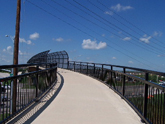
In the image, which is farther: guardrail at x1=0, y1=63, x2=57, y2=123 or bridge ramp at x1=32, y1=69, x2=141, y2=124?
bridge ramp at x1=32, y1=69, x2=141, y2=124

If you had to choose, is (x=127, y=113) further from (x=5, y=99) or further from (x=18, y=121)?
(x=5, y=99)

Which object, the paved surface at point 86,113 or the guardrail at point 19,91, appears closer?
the guardrail at point 19,91

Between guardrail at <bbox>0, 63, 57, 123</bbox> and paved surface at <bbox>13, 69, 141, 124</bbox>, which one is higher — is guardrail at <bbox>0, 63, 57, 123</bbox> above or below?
above

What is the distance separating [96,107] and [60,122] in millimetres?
1652

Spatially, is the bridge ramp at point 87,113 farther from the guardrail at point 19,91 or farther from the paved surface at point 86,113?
the guardrail at point 19,91

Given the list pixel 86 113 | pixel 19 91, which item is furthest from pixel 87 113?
pixel 19 91

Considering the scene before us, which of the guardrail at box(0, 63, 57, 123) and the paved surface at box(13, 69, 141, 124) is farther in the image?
the paved surface at box(13, 69, 141, 124)

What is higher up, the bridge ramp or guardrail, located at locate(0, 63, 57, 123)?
guardrail, located at locate(0, 63, 57, 123)

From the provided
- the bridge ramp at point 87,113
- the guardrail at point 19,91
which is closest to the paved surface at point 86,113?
the bridge ramp at point 87,113

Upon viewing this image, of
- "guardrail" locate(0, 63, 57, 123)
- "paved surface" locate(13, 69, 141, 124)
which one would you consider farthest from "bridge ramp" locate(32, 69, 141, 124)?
"guardrail" locate(0, 63, 57, 123)

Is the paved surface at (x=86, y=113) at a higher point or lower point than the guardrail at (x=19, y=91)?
lower

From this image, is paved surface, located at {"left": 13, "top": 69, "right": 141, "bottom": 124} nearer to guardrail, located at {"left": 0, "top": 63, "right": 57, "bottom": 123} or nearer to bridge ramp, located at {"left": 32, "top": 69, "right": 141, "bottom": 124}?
bridge ramp, located at {"left": 32, "top": 69, "right": 141, "bottom": 124}

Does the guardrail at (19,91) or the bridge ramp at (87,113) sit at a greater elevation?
the guardrail at (19,91)

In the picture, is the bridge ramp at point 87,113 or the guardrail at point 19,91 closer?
the guardrail at point 19,91
